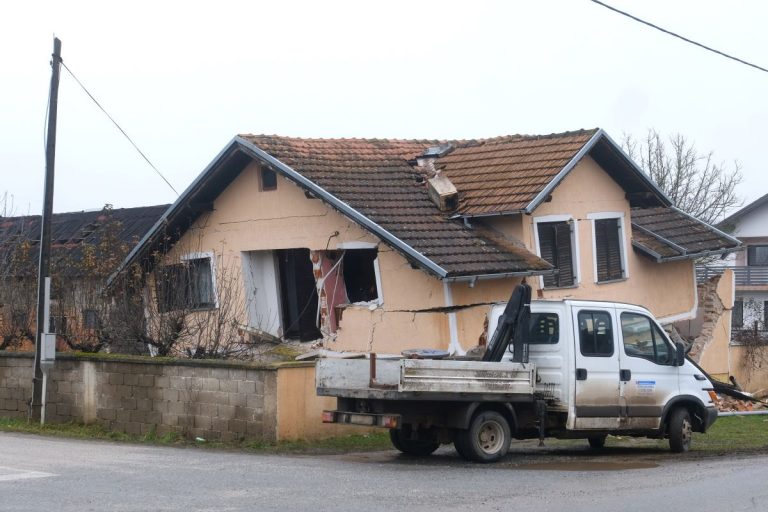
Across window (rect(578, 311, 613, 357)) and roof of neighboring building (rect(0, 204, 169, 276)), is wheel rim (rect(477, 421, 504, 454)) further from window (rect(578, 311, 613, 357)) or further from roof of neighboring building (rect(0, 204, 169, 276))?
roof of neighboring building (rect(0, 204, 169, 276))

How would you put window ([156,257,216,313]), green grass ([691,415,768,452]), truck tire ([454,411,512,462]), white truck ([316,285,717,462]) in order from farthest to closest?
window ([156,257,216,313]) < green grass ([691,415,768,452]) < truck tire ([454,411,512,462]) < white truck ([316,285,717,462])

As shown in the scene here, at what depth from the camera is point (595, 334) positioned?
15.4 metres

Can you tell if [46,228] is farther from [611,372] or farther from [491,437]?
[611,372]

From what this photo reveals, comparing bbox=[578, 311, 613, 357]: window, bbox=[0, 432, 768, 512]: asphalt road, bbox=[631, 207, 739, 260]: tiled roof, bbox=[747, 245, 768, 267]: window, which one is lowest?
bbox=[0, 432, 768, 512]: asphalt road

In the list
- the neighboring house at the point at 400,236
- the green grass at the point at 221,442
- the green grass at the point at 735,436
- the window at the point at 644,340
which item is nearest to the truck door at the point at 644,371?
the window at the point at 644,340

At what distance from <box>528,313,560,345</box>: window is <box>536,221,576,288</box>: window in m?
6.96

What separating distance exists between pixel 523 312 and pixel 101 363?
7.90 meters

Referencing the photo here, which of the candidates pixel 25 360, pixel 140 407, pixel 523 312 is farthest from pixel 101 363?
pixel 523 312

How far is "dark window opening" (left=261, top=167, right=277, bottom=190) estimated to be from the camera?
74.6 ft

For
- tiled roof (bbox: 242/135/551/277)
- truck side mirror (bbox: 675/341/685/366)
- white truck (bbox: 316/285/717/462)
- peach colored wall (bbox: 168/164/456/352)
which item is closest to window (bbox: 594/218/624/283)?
tiled roof (bbox: 242/135/551/277)

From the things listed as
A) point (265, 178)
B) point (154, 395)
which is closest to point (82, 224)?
point (265, 178)

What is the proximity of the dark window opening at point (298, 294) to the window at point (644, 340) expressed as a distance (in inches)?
339

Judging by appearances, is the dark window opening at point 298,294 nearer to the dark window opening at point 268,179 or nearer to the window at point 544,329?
the dark window opening at point 268,179

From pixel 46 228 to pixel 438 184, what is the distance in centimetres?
743
